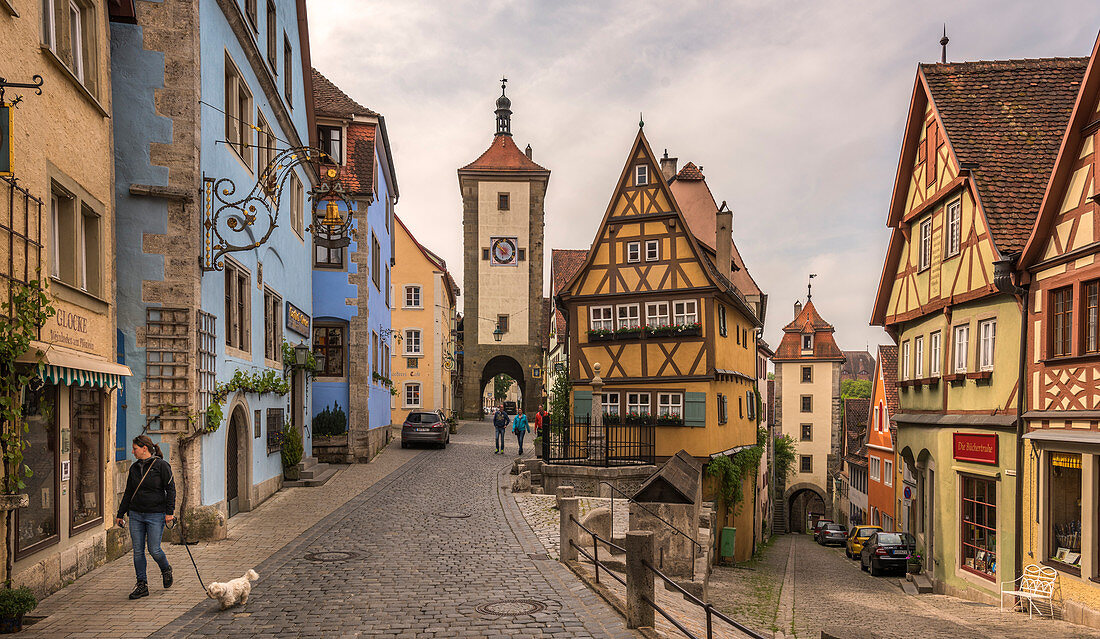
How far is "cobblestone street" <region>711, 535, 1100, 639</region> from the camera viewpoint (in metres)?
13.9

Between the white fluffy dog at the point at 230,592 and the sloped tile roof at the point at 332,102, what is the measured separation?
1989 cm

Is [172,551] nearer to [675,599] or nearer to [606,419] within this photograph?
[675,599]

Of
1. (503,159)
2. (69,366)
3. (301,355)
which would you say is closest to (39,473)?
(69,366)

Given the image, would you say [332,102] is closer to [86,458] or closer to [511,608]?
[86,458]

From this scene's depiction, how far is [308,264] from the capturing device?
75.4 feet

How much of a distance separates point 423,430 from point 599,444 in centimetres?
1183

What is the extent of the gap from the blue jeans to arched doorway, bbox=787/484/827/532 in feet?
172

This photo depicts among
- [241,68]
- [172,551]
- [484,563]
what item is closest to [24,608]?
[172,551]

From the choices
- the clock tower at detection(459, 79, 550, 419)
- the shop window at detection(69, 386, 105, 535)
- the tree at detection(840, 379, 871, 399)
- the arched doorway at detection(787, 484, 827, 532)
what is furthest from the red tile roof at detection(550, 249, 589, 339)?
the tree at detection(840, 379, 871, 399)

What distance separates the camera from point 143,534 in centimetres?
920

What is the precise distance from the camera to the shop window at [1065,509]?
1377 centimetres

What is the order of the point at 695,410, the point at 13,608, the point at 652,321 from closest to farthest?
1. the point at 13,608
2. the point at 695,410
3. the point at 652,321

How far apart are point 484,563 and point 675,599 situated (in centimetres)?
260

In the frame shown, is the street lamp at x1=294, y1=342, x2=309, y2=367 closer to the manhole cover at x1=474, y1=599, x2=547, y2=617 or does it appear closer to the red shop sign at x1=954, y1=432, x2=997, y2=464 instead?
the manhole cover at x1=474, y1=599, x2=547, y2=617
